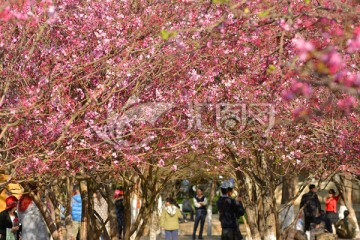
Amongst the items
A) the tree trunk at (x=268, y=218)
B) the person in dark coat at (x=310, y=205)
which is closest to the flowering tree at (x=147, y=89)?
the tree trunk at (x=268, y=218)

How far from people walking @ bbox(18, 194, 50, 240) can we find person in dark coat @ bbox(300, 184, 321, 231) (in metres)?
7.11

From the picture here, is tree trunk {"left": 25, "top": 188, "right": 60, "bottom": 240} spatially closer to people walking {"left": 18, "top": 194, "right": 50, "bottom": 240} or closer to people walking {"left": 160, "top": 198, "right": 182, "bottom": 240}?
people walking {"left": 18, "top": 194, "right": 50, "bottom": 240}

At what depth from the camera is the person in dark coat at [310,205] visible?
70.9 feet

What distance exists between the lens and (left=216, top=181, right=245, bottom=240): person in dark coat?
18906 millimetres

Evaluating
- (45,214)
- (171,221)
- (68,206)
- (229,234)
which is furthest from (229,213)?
(45,214)

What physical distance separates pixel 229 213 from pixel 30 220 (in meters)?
4.49

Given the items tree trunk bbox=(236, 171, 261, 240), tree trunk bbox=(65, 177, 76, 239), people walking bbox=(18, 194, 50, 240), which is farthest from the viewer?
tree trunk bbox=(236, 171, 261, 240)

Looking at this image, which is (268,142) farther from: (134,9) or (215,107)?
(134,9)

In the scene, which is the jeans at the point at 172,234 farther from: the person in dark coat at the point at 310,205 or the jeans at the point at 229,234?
the jeans at the point at 229,234

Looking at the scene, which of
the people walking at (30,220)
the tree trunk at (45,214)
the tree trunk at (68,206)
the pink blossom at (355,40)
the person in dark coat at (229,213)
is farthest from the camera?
the person in dark coat at (229,213)

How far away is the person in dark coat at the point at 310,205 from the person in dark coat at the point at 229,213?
8.75ft

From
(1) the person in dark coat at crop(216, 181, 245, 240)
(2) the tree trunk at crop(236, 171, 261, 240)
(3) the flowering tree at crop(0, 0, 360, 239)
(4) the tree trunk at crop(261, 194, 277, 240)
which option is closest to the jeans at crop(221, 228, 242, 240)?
(1) the person in dark coat at crop(216, 181, 245, 240)

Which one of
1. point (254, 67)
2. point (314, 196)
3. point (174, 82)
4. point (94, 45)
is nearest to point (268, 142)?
point (254, 67)

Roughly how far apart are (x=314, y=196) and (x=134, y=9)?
9683 mm
